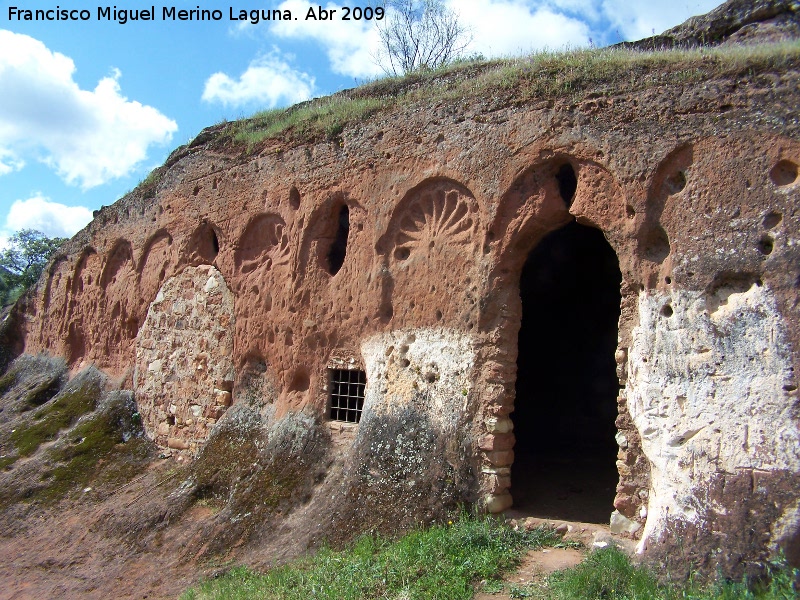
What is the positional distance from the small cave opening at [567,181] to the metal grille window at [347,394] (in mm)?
3119

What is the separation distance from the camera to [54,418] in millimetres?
12281

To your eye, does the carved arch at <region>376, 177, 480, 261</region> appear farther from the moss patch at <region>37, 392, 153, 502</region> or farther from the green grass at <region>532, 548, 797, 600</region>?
the moss patch at <region>37, 392, 153, 502</region>

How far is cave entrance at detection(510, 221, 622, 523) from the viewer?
→ 1066cm

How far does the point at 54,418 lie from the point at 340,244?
644 cm

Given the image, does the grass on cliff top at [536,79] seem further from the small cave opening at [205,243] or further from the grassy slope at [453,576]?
the grassy slope at [453,576]

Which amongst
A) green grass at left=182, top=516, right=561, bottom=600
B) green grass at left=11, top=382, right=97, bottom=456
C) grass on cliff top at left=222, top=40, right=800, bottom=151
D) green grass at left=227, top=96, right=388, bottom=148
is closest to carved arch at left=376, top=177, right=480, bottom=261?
grass on cliff top at left=222, top=40, right=800, bottom=151

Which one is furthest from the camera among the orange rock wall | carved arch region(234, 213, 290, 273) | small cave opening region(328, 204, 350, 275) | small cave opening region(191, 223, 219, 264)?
small cave opening region(191, 223, 219, 264)

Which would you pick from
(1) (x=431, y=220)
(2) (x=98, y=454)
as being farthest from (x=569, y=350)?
(2) (x=98, y=454)

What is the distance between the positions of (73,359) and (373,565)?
32.6 feet

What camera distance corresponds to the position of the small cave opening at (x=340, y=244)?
9.48 metres

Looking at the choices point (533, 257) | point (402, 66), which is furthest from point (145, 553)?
point (402, 66)

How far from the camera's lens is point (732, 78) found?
6.46 metres

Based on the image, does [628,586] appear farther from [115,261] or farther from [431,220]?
[115,261]

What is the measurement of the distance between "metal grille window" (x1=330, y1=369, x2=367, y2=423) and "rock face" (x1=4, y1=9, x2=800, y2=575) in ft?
0.36
